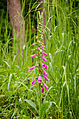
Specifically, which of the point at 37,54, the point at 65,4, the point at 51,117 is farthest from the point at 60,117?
the point at 65,4

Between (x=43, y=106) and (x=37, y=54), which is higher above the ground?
(x=37, y=54)

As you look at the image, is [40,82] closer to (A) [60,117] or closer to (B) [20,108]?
(A) [60,117]

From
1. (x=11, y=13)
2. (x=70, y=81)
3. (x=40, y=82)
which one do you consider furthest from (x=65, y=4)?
(x=11, y=13)

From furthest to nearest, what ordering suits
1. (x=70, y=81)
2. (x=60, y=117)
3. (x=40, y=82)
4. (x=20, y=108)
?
(x=20, y=108) < (x=70, y=81) < (x=60, y=117) < (x=40, y=82)

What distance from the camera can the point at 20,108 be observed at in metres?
1.95

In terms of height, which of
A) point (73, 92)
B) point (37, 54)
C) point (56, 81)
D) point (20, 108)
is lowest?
point (20, 108)

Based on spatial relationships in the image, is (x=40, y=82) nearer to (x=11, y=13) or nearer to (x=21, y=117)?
(x=21, y=117)

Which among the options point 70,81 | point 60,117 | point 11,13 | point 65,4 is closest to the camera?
point 60,117

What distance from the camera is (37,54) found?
54.7 inches

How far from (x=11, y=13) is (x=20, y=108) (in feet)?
11.4

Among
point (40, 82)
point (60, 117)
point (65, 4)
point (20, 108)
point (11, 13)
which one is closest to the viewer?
point (40, 82)

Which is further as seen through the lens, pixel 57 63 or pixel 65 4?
pixel 65 4

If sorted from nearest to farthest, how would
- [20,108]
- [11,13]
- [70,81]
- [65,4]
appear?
[70,81]
[20,108]
[65,4]
[11,13]

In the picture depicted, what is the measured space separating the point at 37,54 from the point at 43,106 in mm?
399
